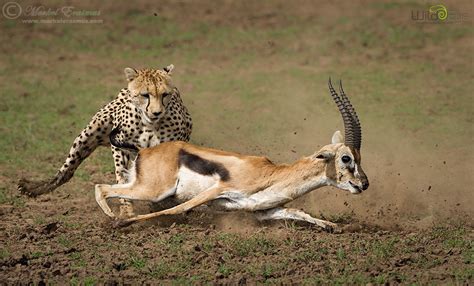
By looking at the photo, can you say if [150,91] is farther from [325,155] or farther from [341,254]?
[341,254]

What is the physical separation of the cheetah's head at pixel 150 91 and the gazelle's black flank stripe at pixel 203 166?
1.01 m

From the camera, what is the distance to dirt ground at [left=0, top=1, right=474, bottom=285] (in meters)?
7.62

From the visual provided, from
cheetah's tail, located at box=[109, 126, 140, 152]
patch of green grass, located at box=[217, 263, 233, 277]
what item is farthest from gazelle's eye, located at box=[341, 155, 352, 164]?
cheetah's tail, located at box=[109, 126, 140, 152]

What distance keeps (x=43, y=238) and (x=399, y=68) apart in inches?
409

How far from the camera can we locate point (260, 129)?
1366cm

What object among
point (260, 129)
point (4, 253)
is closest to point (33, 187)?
point (4, 253)

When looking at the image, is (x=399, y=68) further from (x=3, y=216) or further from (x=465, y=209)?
(x=3, y=216)

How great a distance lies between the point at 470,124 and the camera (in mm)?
13875

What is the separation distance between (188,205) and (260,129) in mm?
5354

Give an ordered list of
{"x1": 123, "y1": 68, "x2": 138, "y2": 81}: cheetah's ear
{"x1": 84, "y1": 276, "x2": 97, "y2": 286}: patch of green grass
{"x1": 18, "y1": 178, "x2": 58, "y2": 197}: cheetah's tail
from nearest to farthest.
Result: {"x1": 84, "y1": 276, "x2": 97, "y2": 286}: patch of green grass
{"x1": 123, "y1": 68, "x2": 138, "y2": 81}: cheetah's ear
{"x1": 18, "y1": 178, "x2": 58, "y2": 197}: cheetah's tail

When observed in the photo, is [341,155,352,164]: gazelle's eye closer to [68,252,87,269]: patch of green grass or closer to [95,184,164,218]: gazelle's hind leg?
[95,184,164,218]: gazelle's hind leg

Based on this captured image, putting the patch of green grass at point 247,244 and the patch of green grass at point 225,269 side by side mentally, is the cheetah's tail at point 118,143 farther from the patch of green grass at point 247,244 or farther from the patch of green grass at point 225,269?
the patch of green grass at point 225,269

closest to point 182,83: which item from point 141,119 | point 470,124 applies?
point 470,124

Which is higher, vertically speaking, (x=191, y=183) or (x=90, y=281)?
(x=191, y=183)
